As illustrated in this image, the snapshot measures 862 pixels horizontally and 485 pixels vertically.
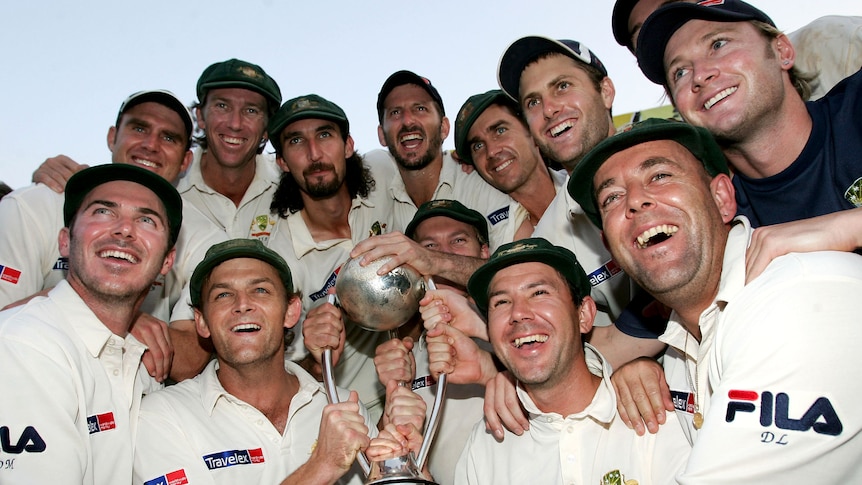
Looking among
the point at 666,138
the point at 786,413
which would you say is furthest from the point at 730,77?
the point at 786,413

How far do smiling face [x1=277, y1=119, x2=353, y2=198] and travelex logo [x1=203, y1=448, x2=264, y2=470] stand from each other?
114 inches

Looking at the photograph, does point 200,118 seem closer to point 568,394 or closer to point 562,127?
point 562,127

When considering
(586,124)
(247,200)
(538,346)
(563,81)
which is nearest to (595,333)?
(538,346)

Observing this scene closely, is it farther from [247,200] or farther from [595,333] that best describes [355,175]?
[595,333]

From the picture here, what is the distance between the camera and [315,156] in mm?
7199

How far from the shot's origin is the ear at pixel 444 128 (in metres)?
8.08

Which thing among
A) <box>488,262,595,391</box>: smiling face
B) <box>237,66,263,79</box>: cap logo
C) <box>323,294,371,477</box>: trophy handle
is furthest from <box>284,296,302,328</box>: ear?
<box>237,66,263,79</box>: cap logo

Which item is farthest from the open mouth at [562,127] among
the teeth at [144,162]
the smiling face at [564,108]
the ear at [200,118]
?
the ear at [200,118]

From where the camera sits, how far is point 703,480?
2.85 meters

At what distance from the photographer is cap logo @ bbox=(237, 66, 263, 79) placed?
7.69 m

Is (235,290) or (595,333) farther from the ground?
(235,290)

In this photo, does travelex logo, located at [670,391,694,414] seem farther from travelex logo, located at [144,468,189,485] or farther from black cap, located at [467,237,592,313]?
travelex logo, located at [144,468,189,485]

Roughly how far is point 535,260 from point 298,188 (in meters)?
3.36

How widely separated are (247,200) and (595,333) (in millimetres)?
3945
